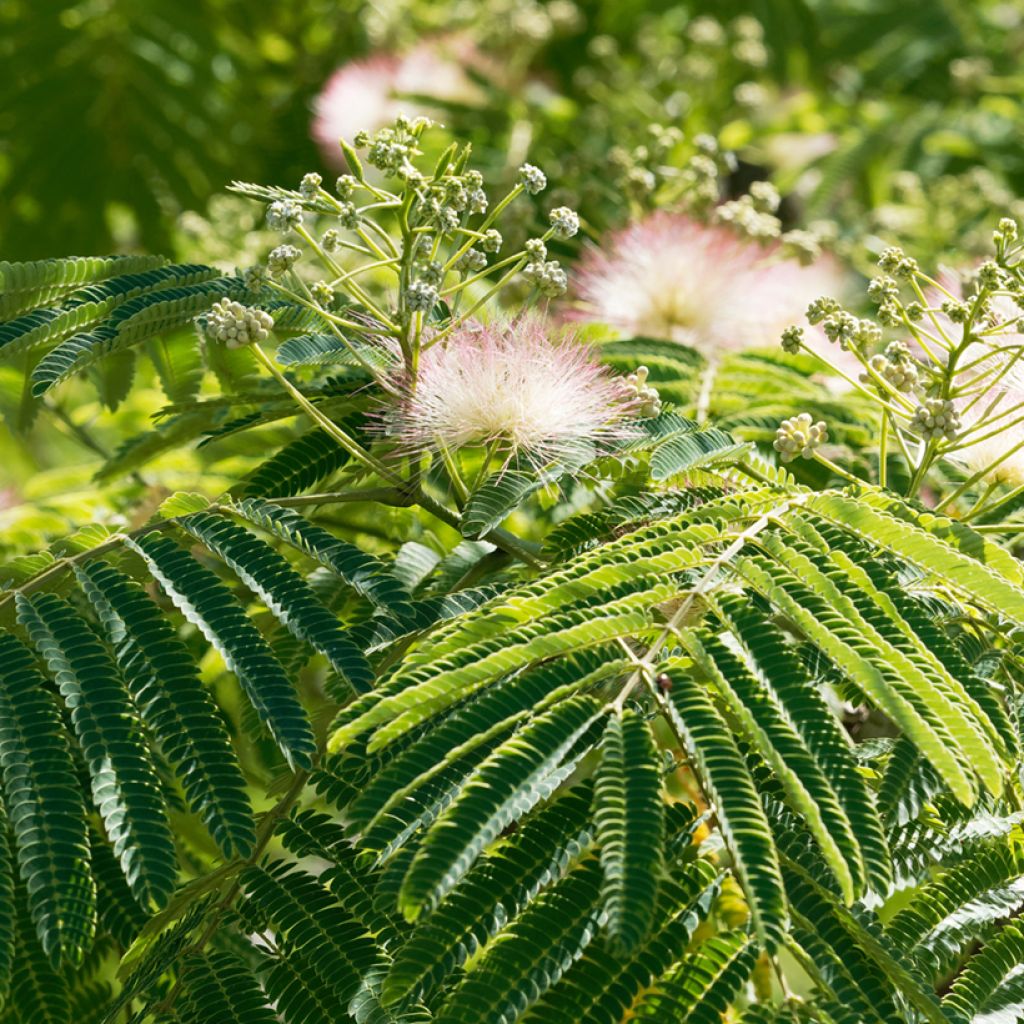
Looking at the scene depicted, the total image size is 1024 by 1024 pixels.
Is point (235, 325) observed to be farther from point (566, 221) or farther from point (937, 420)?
point (937, 420)

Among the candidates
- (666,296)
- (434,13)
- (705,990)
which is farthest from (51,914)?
(434,13)

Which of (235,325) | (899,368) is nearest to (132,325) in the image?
(235,325)

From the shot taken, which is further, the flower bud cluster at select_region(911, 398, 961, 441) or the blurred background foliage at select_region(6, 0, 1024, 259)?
the blurred background foliage at select_region(6, 0, 1024, 259)

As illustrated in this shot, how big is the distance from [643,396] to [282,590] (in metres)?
0.69

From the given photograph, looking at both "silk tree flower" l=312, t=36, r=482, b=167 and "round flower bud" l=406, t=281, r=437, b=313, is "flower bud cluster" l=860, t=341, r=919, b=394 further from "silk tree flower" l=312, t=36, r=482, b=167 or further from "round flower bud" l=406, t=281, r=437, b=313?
"silk tree flower" l=312, t=36, r=482, b=167

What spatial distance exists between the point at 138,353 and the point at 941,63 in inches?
157

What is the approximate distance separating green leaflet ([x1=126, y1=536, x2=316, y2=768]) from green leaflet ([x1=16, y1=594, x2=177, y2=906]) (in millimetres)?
131

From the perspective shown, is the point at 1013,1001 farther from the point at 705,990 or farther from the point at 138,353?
the point at 138,353

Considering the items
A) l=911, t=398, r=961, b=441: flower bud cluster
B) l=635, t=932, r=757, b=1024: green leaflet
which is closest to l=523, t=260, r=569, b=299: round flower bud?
l=911, t=398, r=961, b=441: flower bud cluster

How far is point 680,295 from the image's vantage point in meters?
3.44

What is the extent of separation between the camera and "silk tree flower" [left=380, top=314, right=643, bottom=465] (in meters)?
2.23

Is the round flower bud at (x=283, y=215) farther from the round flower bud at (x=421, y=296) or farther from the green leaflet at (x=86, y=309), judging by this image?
the green leaflet at (x=86, y=309)

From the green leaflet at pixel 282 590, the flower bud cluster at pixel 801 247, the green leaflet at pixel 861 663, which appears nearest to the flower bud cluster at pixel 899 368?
the green leaflet at pixel 861 663

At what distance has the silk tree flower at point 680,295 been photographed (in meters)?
3.41
